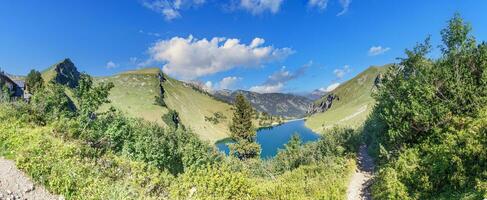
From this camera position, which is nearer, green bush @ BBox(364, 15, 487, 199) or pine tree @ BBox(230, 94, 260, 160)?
green bush @ BBox(364, 15, 487, 199)

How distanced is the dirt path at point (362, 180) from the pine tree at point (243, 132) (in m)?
25.0

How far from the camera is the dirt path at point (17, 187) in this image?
10.6 m

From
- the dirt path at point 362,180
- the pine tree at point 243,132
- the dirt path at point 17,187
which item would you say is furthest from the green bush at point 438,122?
the pine tree at point 243,132

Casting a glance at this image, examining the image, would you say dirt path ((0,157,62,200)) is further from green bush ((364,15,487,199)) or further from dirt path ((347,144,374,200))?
dirt path ((347,144,374,200))

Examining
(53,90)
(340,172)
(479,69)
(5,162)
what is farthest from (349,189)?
(53,90)

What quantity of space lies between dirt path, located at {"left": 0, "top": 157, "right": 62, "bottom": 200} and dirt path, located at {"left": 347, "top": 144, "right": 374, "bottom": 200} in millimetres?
23546

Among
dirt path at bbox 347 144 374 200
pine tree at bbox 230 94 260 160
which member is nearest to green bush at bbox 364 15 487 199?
dirt path at bbox 347 144 374 200

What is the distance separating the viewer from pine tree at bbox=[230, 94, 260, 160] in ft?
210

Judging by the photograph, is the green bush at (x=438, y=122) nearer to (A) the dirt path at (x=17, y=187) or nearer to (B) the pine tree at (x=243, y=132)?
(A) the dirt path at (x=17, y=187)

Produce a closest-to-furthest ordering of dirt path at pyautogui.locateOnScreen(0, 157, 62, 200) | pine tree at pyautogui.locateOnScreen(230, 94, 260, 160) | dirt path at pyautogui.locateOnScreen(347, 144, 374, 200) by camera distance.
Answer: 1. dirt path at pyautogui.locateOnScreen(0, 157, 62, 200)
2. dirt path at pyautogui.locateOnScreen(347, 144, 374, 200)
3. pine tree at pyautogui.locateOnScreen(230, 94, 260, 160)

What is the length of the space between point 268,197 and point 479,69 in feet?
77.7

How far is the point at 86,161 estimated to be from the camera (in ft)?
52.3

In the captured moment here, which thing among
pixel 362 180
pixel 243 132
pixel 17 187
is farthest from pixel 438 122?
pixel 243 132

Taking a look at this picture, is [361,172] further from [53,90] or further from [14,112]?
[53,90]
